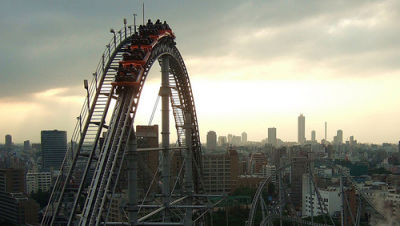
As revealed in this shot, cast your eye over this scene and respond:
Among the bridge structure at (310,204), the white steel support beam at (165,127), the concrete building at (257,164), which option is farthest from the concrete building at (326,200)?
the concrete building at (257,164)

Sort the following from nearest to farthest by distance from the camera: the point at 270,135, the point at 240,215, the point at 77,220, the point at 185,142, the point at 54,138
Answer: the point at 77,220 < the point at 185,142 < the point at 240,215 < the point at 54,138 < the point at 270,135

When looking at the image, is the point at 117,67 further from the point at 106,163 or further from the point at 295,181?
the point at 295,181

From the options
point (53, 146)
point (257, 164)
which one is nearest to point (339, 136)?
point (257, 164)

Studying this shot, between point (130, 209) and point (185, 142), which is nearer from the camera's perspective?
point (130, 209)

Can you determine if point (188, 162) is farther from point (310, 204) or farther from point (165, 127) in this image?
point (310, 204)

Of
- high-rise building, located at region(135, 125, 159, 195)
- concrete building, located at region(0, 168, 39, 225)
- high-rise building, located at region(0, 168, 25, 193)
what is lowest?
concrete building, located at region(0, 168, 39, 225)

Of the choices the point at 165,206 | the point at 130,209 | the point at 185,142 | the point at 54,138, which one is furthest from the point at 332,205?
the point at 54,138

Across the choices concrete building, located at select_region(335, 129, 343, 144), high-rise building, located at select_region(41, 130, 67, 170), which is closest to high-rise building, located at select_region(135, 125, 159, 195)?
high-rise building, located at select_region(41, 130, 67, 170)

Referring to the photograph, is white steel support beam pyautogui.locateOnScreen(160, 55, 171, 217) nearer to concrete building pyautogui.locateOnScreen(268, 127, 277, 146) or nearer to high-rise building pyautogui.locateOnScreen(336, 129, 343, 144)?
concrete building pyautogui.locateOnScreen(268, 127, 277, 146)

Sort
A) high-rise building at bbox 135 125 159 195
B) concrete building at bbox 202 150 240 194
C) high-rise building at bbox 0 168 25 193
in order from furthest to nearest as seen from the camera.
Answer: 1. concrete building at bbox 202 150 240 194
2. high-rise building at bbox 0 168 25 193
3. high-rise building at bbox 135 125 159 195
